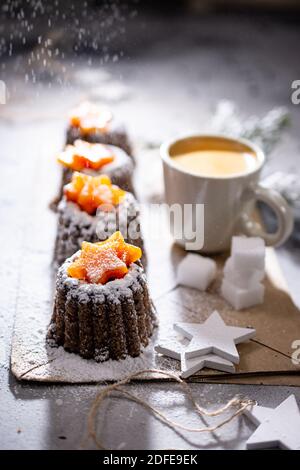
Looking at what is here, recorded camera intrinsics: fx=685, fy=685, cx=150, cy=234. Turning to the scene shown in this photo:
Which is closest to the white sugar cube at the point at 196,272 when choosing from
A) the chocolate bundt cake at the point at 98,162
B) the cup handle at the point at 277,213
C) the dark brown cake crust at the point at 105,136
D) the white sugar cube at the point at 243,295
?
the white sugar cube at the point at 243,295

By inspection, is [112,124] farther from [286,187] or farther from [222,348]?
[222,348]

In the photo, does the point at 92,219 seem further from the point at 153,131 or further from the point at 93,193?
the point at 153,131

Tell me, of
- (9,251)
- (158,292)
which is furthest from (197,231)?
(9,251)

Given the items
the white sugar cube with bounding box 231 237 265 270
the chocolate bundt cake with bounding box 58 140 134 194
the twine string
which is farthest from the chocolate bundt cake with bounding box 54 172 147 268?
the twine string

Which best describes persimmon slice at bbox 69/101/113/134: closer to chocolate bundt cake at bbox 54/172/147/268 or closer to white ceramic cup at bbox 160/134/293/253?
white ceramic cup at bbox 160/134/293/253

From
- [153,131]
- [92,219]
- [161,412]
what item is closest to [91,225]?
[92,219]

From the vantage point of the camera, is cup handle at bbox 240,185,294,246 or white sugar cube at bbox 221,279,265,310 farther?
cup handle at bbox 240,185,294,246
